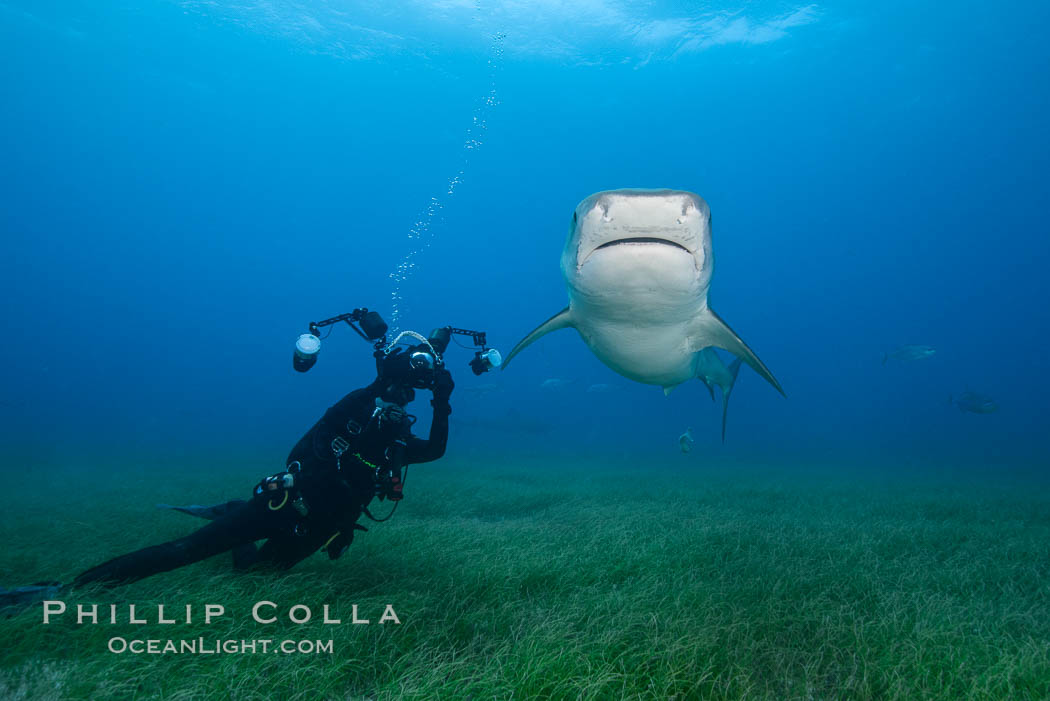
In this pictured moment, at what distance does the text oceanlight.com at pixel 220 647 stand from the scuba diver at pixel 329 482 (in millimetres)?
1023

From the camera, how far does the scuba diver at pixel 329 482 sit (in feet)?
12.1

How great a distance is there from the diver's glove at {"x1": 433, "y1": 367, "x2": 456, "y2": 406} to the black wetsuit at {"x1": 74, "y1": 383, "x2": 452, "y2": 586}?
1.55 ft

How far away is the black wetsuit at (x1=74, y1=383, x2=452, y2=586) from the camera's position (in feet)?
12.4

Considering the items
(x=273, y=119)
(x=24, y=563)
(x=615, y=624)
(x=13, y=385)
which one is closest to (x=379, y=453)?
(x=615, y=624)

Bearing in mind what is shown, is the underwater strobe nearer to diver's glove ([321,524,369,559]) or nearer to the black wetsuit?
the black wetsuit

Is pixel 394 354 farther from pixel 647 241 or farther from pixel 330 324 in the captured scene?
pixel 647 241

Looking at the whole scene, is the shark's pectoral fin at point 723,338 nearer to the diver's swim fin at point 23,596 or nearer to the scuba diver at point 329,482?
the scuba diver at point 329,482

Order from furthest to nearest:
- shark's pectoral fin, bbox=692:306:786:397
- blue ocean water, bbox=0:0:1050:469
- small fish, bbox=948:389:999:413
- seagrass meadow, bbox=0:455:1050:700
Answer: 1. blue ocean water, bbox=0:0:1050:469
2. small fish, bbox=948:389:999:413
3. shark's pectoral fin, bbox=692:306:786:397
4. seagrass meadow, bbox=0:455:1050:700

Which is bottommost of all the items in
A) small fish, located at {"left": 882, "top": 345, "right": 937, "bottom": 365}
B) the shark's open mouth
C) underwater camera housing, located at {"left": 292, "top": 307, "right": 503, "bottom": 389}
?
underwater camera housing, located at {"left": 292, "top": 307, "right": 503, "bottom": 389}

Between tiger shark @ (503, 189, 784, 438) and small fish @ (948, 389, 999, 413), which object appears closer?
tiger shark @ (503, 189, 784, 438)

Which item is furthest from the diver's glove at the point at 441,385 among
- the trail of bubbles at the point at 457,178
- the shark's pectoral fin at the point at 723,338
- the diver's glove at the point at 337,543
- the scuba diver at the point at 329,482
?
the trail of bubbles at the point at 457,178

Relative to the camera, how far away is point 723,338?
5.79 meters

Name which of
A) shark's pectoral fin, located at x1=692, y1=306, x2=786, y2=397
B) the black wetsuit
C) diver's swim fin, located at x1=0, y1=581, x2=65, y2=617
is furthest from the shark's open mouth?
Result: diver's swim fin, located at x1=0, y1=581, x2=65, y2=617

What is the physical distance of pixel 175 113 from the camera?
198 ft
